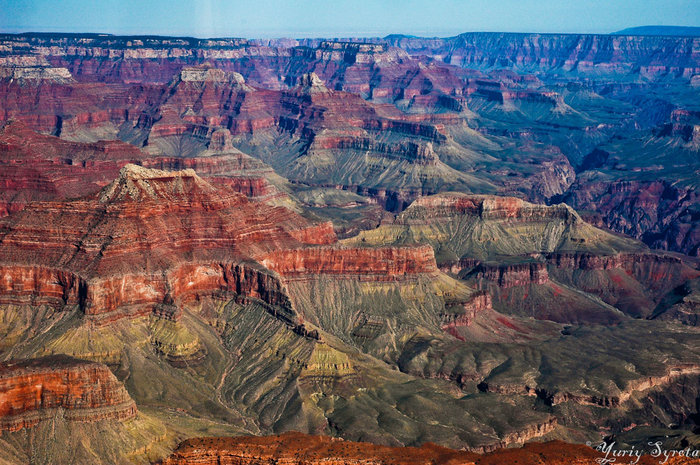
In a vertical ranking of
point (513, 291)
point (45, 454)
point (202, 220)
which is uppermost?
point (202, 220)

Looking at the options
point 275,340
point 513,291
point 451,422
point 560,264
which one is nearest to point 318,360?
point 275,340

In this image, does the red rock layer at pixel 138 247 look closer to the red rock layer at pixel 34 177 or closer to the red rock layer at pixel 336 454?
the red rock layer at pixel 336 454

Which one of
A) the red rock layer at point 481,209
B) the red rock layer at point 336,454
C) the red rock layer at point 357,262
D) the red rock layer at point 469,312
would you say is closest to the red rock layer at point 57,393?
the red rock layer at point 336,454

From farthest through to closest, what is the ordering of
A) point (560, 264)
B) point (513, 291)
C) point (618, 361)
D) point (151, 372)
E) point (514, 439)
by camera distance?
point (560, 264) < point (513, 291) < point (618, 361) < point (151, 372) < point (514, 439)

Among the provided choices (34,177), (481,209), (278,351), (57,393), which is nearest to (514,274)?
(481,209)

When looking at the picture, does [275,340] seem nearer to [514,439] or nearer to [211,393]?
[211,393]

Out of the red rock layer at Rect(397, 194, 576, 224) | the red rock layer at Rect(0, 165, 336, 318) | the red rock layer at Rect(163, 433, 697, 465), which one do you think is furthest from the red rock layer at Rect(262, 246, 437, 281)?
the red rock layer at Rect(163, 433, 697, 465)

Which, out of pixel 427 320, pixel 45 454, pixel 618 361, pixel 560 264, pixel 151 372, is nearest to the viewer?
pixel 45 454

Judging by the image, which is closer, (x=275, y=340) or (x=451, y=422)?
(x=451, y=422)
